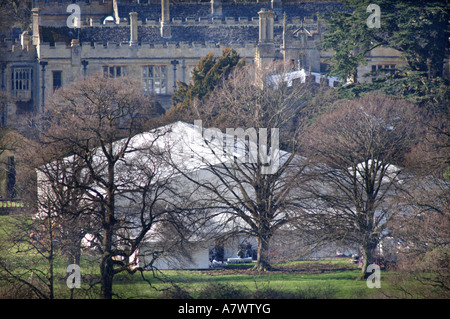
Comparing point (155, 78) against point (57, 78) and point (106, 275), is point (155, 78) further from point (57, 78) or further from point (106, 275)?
point (106, 275)

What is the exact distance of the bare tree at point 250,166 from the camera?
120ft

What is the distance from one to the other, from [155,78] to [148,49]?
1.85 meters

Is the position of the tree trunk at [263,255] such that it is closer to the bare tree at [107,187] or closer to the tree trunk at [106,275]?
the bare tree at [107,187]

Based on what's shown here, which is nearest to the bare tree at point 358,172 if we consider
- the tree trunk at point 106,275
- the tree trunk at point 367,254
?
the tree trunk at point 367,254

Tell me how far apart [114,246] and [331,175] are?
9.27m

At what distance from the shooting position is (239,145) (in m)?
38.9

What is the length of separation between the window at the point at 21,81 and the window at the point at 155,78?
713 cm

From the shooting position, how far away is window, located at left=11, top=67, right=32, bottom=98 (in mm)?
63531

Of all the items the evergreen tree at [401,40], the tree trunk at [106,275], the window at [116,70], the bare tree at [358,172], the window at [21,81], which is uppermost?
the evergreen tree at [401,40]

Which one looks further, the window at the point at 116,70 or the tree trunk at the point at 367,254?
the window at the point at 116,70

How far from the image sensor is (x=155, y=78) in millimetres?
64312

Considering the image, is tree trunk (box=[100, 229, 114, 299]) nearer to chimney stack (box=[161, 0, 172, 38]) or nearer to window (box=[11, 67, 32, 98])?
window (box=[11, 67, 32, 98])

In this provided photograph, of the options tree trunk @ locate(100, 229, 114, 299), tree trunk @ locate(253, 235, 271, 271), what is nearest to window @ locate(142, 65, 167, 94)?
tree trunk @ locate(253, 235, 271, 271)

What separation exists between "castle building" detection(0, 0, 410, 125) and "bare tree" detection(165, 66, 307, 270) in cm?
1866
